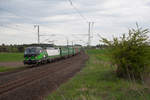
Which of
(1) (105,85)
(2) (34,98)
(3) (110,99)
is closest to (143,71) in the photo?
(1) (105,85)

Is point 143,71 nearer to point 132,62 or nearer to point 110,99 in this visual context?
point 132,62

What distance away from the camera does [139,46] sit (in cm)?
1199

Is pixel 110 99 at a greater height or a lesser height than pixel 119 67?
lesser

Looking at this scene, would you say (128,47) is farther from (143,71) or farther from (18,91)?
(18,91)

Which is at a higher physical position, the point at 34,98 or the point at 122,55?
the point at 122,55

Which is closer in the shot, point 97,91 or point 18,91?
point 97,91

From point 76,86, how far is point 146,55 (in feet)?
15.9

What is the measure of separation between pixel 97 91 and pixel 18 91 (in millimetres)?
4242

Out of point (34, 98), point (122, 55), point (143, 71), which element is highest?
point (122, 55)

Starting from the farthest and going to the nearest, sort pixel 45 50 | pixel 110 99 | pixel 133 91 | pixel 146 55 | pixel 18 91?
pixel 45 50
pixel 146 55
pixel 18 91
pixel 133 91
pixel 110 99

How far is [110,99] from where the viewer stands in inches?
306

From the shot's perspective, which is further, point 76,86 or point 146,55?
point 146,55

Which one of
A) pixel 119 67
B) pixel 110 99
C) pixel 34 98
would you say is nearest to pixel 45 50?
pixel 119 67

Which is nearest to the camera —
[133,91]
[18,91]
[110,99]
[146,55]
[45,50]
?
[110,99]
